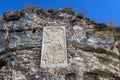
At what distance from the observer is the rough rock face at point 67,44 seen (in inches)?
277

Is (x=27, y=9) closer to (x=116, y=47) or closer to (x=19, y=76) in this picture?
(x=19, y=76)

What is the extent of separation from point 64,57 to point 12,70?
127 cm

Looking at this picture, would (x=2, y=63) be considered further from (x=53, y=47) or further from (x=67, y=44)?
(x=67, y=44)

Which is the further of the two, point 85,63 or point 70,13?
point 70,13

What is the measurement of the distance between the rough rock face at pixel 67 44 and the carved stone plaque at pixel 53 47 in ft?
0.34

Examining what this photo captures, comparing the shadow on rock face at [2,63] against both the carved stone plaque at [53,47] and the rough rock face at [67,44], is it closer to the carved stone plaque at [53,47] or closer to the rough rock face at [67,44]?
the rough rock face at [67,44]

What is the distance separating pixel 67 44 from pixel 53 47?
1.18ft

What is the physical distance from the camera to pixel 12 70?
716 cm

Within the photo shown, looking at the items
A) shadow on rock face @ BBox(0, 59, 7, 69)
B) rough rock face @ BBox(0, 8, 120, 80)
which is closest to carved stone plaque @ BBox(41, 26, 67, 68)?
rough rock face @ BBox(0, 8, 120, 80)

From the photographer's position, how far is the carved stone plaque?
23.4ft

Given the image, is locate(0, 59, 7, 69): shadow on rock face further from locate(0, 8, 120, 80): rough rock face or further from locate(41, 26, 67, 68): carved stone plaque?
locate(41, 26, 67, 68): carved stone plaque

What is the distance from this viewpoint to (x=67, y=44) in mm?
7453

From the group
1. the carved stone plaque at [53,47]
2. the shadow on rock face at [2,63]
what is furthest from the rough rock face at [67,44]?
the carved stone plaque at [53,47]

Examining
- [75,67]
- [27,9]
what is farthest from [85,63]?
[27,9]
